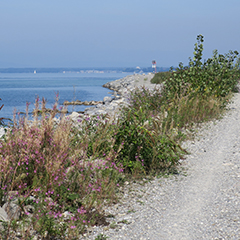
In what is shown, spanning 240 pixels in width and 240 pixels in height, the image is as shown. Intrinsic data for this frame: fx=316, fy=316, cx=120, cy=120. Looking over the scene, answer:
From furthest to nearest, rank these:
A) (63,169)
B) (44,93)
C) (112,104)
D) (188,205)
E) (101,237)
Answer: (44,93) → (112,104) → (188,205) → (63,169) → (101,237)

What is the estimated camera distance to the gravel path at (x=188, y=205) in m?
3.80

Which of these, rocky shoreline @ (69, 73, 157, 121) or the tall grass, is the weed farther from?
rocky shoreline @ (69, 73, 157, 121)

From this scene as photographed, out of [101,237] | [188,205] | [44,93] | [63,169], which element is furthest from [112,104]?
[44,93]

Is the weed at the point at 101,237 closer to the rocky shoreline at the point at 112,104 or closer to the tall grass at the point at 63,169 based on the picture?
the tall grass at the point at 63,169

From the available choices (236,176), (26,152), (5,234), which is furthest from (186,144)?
(5,234)

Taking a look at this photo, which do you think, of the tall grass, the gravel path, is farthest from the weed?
the tall grass

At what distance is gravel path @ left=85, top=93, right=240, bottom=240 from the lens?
380 cm

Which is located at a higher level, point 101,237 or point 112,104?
point 112,104

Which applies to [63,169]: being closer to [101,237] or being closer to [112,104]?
[101,237]

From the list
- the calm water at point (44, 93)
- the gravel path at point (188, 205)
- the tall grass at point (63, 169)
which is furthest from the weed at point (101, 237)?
the calm water at point (44, 93)

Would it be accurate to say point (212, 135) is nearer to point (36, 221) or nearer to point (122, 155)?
point (122, 155)

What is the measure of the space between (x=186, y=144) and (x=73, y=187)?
3.94m

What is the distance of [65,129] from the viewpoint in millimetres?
4520

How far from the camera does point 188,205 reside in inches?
181
